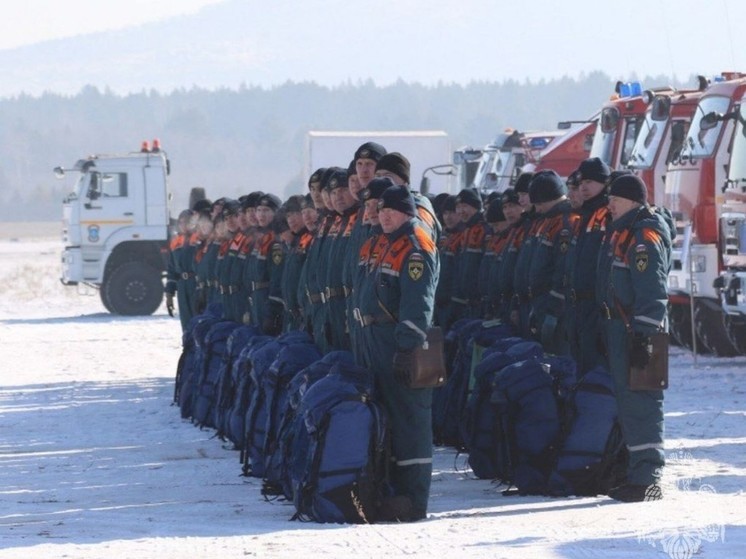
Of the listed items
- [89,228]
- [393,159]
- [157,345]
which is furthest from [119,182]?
[393,159]

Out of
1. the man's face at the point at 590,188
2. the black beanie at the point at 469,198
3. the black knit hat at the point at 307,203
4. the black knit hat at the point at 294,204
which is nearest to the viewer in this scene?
the man's face at the point at 590,188

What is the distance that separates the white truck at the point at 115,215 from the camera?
108 feet

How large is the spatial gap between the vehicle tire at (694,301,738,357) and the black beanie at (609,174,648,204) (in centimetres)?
1014

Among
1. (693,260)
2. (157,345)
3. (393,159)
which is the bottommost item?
(157,345)

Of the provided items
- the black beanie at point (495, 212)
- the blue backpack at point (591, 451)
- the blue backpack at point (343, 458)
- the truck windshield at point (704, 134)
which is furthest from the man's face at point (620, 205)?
the truck windshield at point (704, 134)

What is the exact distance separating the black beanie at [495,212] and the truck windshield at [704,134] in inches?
200

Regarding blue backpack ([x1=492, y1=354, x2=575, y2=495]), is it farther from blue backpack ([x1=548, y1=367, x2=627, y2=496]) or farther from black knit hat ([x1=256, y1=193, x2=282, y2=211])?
black knit hat ([x1=256, y1=193, x2=282, y2=211])

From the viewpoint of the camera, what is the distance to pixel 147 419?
643 inches

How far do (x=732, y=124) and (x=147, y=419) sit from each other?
7.02m

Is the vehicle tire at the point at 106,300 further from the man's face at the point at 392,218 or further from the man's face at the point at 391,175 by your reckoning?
the man's face at the point at 392,218

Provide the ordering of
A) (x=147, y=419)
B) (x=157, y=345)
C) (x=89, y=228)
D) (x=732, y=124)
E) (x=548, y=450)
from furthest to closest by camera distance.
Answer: (x=89, y=228) → (x=157, y=345) → (x=732, y=124) → (x=147, y=419) → (x=548, y=450)

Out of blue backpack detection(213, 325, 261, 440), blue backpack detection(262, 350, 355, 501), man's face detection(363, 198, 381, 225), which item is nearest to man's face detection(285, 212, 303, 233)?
blue backpack detection(213, 325, 261, 440)

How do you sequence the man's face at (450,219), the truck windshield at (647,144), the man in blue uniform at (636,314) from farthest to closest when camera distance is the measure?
1. the truck windshield at (647,144)
2. the man's face at (450,219)
3. the man in blue uniform at (636,314)

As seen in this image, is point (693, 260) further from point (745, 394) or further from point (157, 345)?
point (157, 345)
